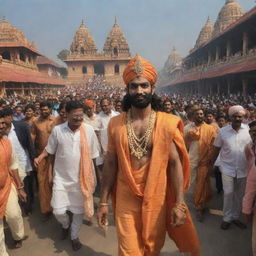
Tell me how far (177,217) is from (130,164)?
572mm

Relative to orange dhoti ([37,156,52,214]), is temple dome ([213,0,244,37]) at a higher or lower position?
higher

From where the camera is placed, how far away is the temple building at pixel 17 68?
67.0 ft

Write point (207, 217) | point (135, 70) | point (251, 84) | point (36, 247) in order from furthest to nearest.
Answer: point (251, 84) < point (207, 217) < point (36, 247) < point (135, 70)

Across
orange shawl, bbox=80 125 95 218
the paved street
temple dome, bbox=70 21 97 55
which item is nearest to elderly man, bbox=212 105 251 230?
the paved street

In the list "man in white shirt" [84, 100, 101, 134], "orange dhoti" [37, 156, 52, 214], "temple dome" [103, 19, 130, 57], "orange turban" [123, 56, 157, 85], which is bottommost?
"orange dhoti" [37, 156, 52, 214]

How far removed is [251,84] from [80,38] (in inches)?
1441

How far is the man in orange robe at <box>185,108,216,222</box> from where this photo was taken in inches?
167

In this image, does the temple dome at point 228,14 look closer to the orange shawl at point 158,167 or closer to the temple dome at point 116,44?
the temple dome at point 116,44

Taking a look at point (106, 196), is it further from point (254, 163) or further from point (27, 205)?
point (27, 205)

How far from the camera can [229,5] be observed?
36.8 meters

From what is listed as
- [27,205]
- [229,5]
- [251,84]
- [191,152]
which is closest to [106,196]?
[191,152]

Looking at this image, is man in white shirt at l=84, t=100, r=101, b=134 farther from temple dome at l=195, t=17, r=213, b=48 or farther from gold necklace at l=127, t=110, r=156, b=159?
temple dome at l=195, t=17, r=213, b=48

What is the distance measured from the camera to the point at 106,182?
2496mm

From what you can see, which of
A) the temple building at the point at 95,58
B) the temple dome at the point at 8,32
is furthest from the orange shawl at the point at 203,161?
the temple building at the point at 95,58
